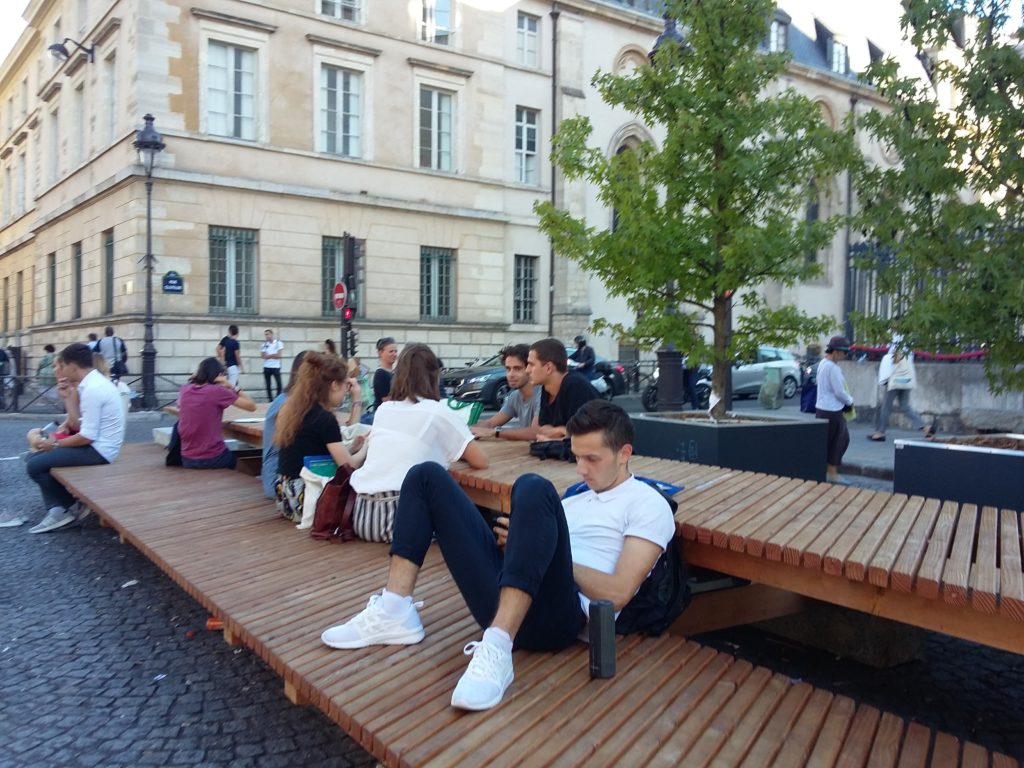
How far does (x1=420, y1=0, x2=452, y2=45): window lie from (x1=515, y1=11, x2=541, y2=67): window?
114 inches

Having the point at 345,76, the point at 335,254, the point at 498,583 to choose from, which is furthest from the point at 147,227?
the point at 498,583

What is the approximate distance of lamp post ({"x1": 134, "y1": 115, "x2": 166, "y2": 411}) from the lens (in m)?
18.7

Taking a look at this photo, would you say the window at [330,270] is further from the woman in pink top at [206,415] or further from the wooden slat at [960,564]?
the wooden slat at [960,564]

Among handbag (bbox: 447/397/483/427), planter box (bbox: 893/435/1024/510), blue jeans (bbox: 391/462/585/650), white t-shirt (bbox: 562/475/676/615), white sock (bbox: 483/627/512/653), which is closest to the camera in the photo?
white sock (bbox: 483/627/512/653)

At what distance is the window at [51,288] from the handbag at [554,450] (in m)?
26.1

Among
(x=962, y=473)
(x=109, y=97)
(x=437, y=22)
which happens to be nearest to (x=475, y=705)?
(x=962, y=473)

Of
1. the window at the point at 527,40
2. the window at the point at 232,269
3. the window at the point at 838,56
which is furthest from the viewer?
the window at the point at 838,56

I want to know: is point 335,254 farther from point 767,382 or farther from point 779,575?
point 779,575

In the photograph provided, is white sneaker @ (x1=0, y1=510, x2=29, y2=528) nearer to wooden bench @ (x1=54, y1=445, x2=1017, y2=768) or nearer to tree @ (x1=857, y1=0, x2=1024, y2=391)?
wooden bench @ (x1=54, y1=445, x2=1017, y2=768)

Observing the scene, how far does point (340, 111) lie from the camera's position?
78.0 feet

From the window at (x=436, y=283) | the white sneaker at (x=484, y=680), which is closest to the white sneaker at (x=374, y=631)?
the white sneaker at (x=484, y=680)

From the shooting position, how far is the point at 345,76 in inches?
941

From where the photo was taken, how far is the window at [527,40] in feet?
91.8

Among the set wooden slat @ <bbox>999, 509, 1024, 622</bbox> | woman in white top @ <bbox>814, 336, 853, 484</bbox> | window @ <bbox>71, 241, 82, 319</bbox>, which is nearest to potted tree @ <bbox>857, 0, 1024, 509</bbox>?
wooden slat @ <bbox>999, 509, 1024, 622</bbox>
